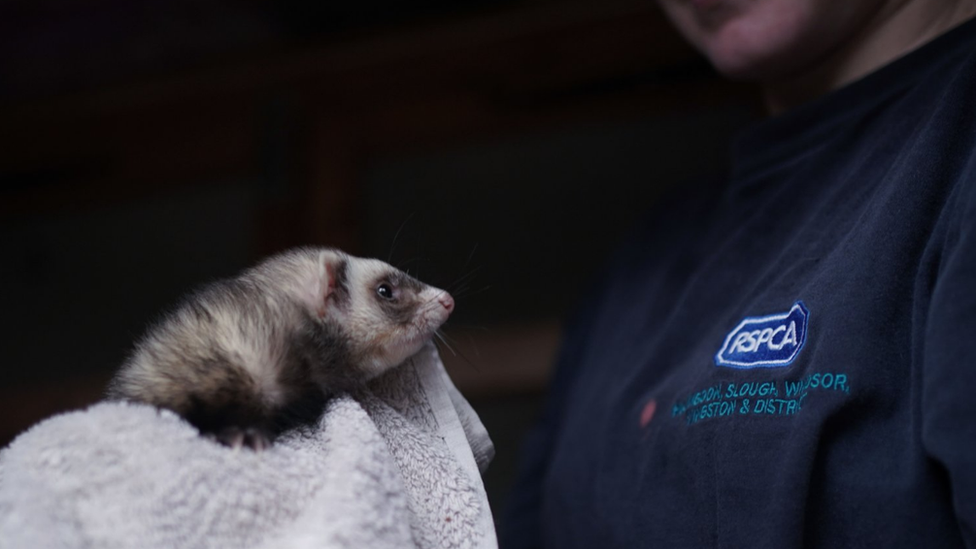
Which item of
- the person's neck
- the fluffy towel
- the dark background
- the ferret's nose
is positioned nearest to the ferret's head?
the ferret's nose

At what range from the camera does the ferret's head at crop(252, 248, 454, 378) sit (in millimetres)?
823

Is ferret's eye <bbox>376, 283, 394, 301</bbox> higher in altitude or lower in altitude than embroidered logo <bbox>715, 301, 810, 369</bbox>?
higher

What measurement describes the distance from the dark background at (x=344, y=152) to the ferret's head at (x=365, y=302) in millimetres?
884

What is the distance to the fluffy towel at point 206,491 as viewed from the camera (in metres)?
0.56

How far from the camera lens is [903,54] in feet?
2.86

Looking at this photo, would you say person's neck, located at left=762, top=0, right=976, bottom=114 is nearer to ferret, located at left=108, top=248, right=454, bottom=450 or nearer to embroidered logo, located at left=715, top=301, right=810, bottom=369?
embroidered logo, located at left=715, top=301, right=810, bottom=369

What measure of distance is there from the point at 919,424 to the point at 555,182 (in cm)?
148

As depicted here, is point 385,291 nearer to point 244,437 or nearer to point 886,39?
point 244,437

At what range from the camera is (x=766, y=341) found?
746 millimetres

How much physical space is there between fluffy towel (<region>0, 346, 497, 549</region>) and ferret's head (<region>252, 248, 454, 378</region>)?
6.1 inches

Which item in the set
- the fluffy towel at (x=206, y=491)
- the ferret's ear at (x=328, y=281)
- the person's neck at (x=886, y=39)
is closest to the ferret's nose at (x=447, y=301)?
the ferret's ear at (x=328, y=281)

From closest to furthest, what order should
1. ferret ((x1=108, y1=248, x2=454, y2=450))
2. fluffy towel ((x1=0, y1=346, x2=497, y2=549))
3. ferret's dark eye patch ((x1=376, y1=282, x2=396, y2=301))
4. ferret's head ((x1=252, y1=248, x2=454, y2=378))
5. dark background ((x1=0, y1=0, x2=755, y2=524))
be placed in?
1. fluffy towel ((x1=0, y1=346, x2=497, y2=549))
2. ferret ((x1=108, y1=248, x2=454, y2=450))
3. ferret's head ((x1=252, y1=248, x2=454, y2=378))
4. ferret's dark eye patch ((x1=376, y1=282, x2=396, y2=301))
5. dark background ((x1=0, y1=0, x2=755, y2=524))

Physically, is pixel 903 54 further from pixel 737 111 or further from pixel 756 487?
pixel 737 111

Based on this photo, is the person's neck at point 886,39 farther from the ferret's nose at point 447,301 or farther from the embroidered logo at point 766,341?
the ferret's nose at point 447,301
